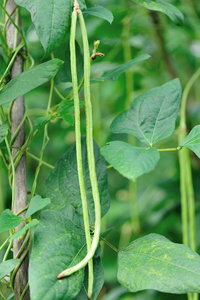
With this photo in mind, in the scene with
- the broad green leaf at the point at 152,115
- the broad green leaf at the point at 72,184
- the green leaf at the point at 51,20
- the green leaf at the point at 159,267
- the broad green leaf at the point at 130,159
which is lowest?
the green leaf at the point at 159,267

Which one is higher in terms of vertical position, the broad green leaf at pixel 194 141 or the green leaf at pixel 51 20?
the green leaf at pixel 51 20

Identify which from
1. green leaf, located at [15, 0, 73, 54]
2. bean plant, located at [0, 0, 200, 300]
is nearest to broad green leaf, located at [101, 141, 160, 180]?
bean plant, located at [0, 0, 200, 300]

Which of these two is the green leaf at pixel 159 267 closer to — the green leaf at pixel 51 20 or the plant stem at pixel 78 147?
the plant stem at pixel 78 147

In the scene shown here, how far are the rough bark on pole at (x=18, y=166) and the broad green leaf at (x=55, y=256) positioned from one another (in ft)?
0.23

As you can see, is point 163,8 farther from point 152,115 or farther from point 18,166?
point 18,166

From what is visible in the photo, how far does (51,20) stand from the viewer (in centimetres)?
35

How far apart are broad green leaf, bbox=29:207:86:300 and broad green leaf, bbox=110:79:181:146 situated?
12cm

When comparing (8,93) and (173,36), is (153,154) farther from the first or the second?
(173,36)

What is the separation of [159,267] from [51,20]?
0.26 metres

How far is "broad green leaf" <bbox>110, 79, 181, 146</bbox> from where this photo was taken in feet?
1.38

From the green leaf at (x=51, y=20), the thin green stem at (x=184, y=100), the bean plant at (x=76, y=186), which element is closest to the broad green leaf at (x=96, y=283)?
the bean plant at (x=76, y=186)

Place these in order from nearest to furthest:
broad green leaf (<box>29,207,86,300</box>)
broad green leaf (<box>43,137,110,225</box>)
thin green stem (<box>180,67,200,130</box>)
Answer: broad green leaf (<box>29,207,86,300</box>), broad green leaf (<box>43,137,110,225</box>), thin green stem (<box>180,67,200,130</box>)

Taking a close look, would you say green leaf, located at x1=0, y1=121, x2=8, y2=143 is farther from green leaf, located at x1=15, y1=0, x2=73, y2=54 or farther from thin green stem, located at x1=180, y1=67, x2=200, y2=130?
thin green stem, located at x1=180, y1=67, x2=200, y2=130

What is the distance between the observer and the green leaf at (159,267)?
1.05ft
